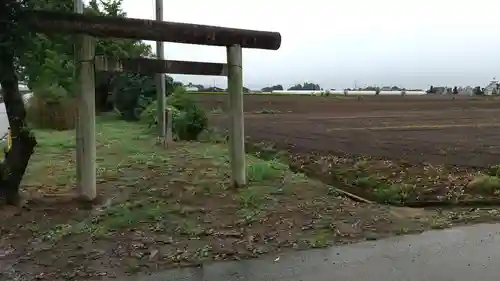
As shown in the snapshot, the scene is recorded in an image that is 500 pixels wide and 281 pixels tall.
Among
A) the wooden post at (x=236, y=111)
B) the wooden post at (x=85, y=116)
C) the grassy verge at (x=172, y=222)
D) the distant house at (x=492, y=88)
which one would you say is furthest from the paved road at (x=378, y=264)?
the distant house at (x=492, y=88)

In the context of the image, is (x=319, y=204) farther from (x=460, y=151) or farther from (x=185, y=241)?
(x=460, y=151)

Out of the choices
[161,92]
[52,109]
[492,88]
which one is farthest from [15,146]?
[492,88]

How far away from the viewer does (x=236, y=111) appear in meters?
8.38

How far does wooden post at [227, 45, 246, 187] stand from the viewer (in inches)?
326

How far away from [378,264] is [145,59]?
4.37 metres

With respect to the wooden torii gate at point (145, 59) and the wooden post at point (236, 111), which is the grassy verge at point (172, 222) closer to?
the wooden post at point (236, 111)

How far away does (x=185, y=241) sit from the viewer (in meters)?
5.82

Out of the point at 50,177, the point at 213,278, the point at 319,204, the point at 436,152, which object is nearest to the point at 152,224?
the point at 213,278

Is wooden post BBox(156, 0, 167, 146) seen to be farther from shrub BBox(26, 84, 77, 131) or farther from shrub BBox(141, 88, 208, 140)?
shrub BBox(26, 84, 77, 131)

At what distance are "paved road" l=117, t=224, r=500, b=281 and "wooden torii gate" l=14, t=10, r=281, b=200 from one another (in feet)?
9.97

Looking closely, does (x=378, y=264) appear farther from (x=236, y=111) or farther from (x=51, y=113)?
(x=51, y=113)

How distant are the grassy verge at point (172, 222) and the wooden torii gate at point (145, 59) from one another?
609 millimetres

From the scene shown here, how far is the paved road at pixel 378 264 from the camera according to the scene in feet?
15.7

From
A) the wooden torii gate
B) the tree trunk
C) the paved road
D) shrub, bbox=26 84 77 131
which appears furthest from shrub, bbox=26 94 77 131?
the paved road
